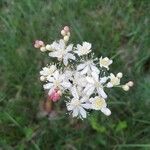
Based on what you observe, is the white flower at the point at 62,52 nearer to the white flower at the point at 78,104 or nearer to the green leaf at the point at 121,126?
the white flower at the point at 78,104

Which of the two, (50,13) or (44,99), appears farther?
(50,13)

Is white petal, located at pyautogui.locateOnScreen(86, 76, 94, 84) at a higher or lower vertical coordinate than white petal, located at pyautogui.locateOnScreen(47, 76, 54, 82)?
lower

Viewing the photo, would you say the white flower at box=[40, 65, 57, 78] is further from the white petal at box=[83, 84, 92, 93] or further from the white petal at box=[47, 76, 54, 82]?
the white petal at box=[83, 84, 92, 93]

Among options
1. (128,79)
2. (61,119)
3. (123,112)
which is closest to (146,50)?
(128,79)

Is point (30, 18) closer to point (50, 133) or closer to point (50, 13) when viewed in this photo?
point (50, 13)

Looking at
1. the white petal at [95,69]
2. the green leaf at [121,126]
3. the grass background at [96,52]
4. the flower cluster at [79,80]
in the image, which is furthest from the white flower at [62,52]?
the green leaf at [121,126]

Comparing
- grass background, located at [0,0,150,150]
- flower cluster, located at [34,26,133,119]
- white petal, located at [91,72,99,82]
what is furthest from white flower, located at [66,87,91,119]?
grass background, located at [0,0,150,150]
